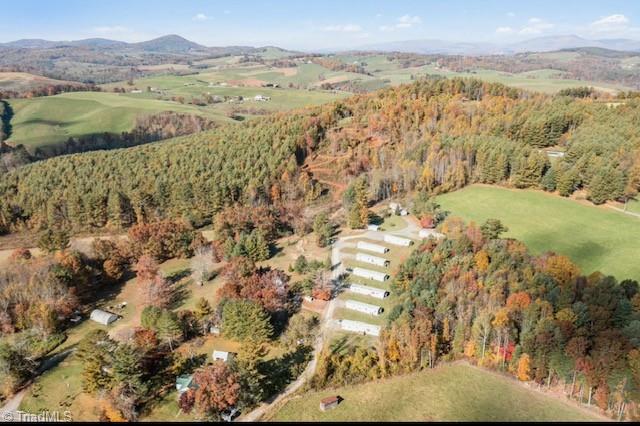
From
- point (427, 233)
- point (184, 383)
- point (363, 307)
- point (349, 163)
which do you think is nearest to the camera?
point (184, 383)

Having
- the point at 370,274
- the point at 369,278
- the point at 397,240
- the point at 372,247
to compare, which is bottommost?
the point at 369,278

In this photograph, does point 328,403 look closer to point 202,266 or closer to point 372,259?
point 372,259

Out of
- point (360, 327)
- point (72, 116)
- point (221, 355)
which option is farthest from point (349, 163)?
point (72, 116)

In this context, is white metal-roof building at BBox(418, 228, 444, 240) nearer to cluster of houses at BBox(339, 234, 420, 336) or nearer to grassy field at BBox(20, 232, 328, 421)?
cluster of houses at BBox(339, 234, 420, 336)

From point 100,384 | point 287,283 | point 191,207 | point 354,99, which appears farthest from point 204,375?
point 354,99

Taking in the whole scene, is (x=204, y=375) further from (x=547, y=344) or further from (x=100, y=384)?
(x=547, y=344)

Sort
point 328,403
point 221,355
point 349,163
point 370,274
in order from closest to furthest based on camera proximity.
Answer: point 328,403 → point 221,355 → point 370,274 → point 349,163

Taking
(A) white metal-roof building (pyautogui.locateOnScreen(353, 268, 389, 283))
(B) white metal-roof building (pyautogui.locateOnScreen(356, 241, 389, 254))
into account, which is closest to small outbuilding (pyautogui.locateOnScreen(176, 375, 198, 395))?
(A) white metal-roof building (pyautogui.locateOnScreen(353, 268, 389, 283))
